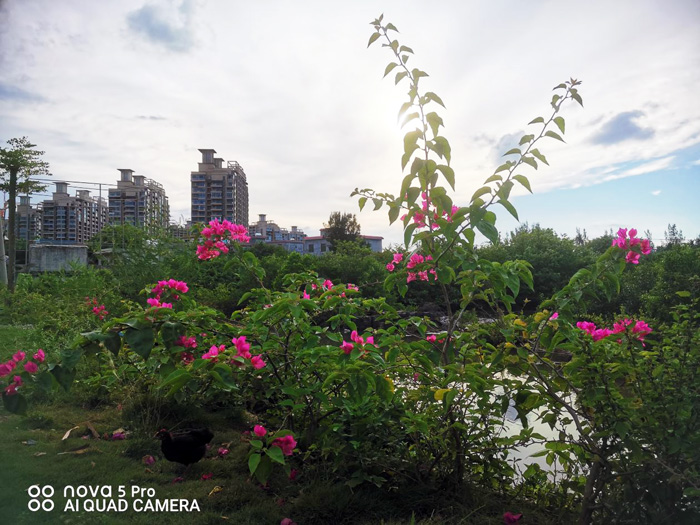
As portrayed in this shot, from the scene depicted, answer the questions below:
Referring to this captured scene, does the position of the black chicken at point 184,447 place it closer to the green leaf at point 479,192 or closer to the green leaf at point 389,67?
the green leaf at point 479,192

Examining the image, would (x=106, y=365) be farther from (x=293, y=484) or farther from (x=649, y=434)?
(x=649, y=434)

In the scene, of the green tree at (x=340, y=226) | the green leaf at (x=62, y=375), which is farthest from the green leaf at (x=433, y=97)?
the green tree at (x=340, y=226)

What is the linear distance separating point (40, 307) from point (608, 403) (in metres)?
7.01

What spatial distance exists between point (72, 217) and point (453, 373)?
7743 mm

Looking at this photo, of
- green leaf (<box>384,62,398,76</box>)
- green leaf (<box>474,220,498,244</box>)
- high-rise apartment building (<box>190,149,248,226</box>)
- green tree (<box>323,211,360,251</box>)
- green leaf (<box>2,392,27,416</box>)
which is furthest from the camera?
green tree (<box>323,211,360,251</box>)

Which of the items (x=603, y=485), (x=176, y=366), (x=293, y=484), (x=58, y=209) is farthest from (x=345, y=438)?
(x=58, y=209)

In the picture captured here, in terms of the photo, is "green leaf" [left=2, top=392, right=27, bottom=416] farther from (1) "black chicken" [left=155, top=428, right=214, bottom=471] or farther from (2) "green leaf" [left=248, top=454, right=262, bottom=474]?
(1) "black chicken" [left=155, top=428, right=214, bottom=471]

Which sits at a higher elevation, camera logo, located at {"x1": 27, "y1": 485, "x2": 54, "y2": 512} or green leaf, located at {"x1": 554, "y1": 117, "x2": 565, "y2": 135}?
green leaf, located at {"x1": 554, "y1": 117, "x2": 565, "y2": 135}

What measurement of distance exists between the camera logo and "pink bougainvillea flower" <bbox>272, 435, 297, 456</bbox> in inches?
37.3

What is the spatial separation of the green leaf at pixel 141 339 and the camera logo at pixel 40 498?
33.2 inches

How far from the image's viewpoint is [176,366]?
1.92 meters

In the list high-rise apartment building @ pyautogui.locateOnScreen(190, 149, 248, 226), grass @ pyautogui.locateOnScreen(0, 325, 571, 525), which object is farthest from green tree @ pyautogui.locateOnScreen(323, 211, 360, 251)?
grass @ pyautogui.locateOnScreen(0, 325, 571, 525)

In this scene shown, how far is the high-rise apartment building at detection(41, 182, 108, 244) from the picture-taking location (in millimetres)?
→ 6262

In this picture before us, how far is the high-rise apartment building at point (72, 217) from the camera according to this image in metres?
6.26
